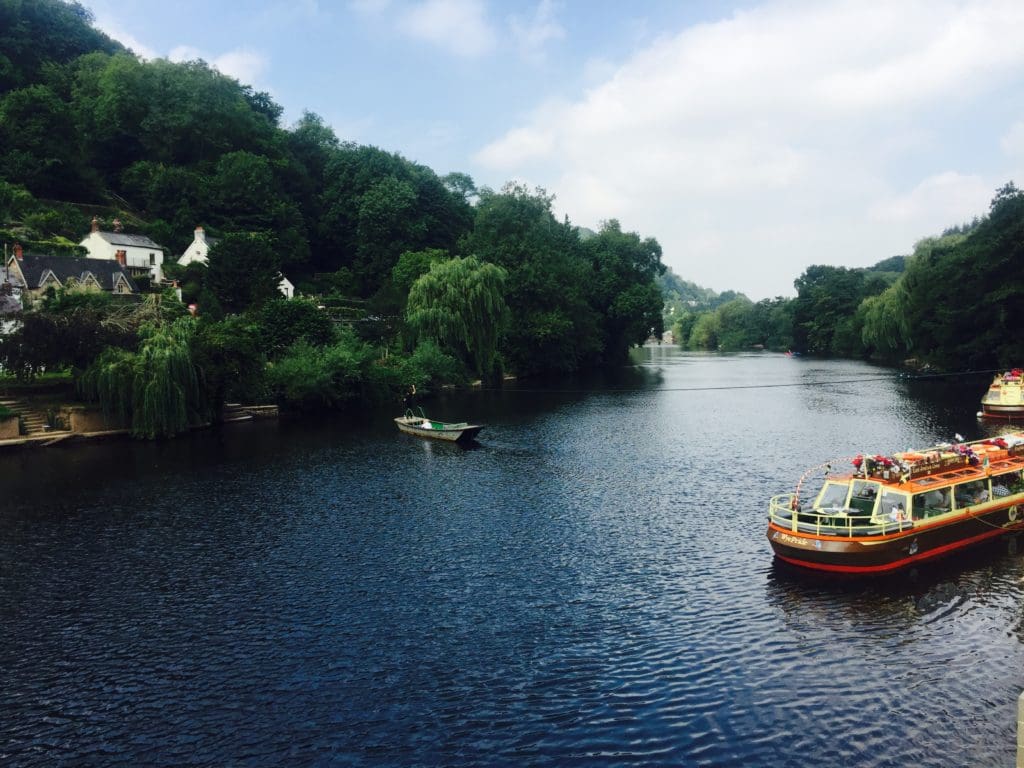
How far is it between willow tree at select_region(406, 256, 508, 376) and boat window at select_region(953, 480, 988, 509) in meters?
63.1

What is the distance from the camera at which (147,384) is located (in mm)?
54781

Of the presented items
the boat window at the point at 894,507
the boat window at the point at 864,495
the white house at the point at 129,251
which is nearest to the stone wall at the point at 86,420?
the white house at the point at 129,251

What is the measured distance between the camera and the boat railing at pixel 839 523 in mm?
25375

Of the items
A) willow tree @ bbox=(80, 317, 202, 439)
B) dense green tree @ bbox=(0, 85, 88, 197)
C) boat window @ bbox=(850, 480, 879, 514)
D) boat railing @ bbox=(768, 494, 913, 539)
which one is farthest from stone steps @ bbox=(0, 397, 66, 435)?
dense green tree @ bbox=(0, 85, 88, 197)

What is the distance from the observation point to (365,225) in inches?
4919

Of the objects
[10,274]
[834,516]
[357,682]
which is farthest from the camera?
[10,274]

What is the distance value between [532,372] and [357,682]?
3596 inches

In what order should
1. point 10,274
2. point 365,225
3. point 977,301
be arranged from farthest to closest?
point 365,225 → point 977,301 → point 10,274

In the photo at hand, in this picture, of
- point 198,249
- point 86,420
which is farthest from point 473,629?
point 198,249

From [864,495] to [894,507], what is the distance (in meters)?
1.14

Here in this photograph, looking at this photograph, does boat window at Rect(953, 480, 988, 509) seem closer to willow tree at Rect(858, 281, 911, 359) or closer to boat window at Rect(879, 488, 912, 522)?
boat window at Rect(879, 488, 912, 522)

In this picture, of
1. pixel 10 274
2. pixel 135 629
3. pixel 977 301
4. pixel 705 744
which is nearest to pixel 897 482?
pixel 705 744

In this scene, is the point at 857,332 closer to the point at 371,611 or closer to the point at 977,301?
the point at 977,301

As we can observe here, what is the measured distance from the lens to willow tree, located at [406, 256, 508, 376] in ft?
282
